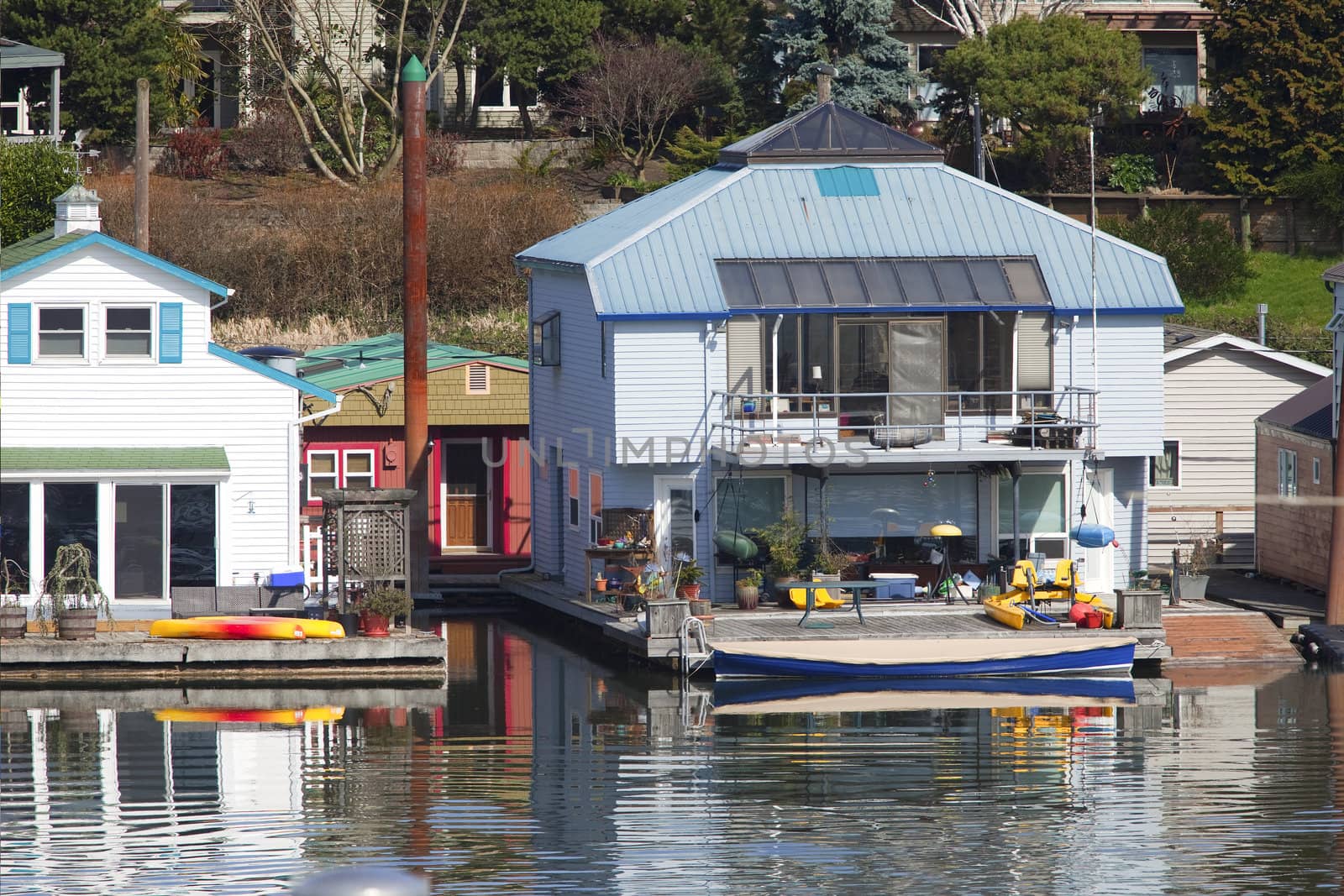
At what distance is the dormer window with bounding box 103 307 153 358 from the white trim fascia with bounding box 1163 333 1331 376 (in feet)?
67.0

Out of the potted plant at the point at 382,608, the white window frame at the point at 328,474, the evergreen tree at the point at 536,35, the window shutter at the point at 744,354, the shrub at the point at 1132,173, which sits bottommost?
the potted plant at the point at 382,608

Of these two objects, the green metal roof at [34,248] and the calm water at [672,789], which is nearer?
the calm water at [672,789]

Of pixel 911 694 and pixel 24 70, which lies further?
pixel 24 70

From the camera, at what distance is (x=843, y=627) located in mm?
33281

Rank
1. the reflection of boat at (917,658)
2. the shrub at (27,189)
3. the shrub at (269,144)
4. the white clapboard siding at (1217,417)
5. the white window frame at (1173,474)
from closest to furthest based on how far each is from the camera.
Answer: the reflection of boat at (917,658) < the white clapboard siding at (1217,417) < the white window frame at (1173,474) < the shrub at (27,189) < the shrub at (269,144)

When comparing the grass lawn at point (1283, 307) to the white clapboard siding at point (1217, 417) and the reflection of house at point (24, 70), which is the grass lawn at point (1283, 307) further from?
the reflection of house at point (24, 70)

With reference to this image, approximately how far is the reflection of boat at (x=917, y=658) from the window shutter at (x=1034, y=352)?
5855mm

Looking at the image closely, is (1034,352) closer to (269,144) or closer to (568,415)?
(568,415)

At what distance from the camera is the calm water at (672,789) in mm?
21516

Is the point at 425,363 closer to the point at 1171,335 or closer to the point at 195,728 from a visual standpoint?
the point at 195,728

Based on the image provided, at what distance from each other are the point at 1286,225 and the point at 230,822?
43.7 m

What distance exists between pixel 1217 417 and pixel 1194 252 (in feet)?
46.7

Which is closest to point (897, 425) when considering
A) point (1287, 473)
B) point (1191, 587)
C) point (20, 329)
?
point (1191, 587)

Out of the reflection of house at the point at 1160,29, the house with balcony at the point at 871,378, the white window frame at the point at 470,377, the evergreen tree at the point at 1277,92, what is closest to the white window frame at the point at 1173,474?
the house with balcony at the point at 871,378
